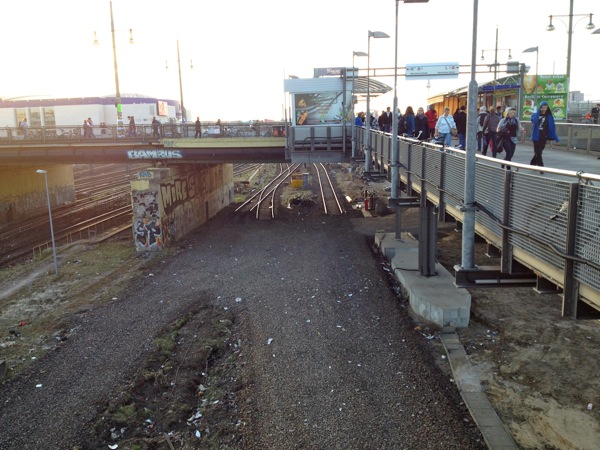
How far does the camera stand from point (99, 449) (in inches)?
396

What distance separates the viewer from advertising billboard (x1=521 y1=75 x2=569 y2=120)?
29244mm

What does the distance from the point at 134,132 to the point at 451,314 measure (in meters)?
24.3

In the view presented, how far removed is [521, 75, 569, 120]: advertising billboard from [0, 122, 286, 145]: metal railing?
13.8m

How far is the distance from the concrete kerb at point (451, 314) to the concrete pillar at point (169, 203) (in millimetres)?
12495

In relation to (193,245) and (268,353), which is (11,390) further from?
(193,245)

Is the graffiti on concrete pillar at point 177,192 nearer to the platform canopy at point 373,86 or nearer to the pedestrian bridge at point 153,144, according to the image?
the pedestrian bridge at point 153,144

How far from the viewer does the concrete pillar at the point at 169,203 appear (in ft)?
92.0

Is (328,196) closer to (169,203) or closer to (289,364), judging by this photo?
(169,203)

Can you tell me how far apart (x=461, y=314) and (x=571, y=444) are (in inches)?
209

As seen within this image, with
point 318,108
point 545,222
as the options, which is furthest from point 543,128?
point 318,108

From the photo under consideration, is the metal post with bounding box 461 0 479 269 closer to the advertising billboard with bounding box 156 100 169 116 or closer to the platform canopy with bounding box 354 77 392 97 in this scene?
the platform canopy with bounding box 354 77 392 97

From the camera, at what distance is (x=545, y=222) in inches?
263

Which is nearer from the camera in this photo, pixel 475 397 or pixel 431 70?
pixel 475 397

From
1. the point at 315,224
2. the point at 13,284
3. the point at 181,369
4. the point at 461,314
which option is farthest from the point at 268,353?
the point at 315,224
